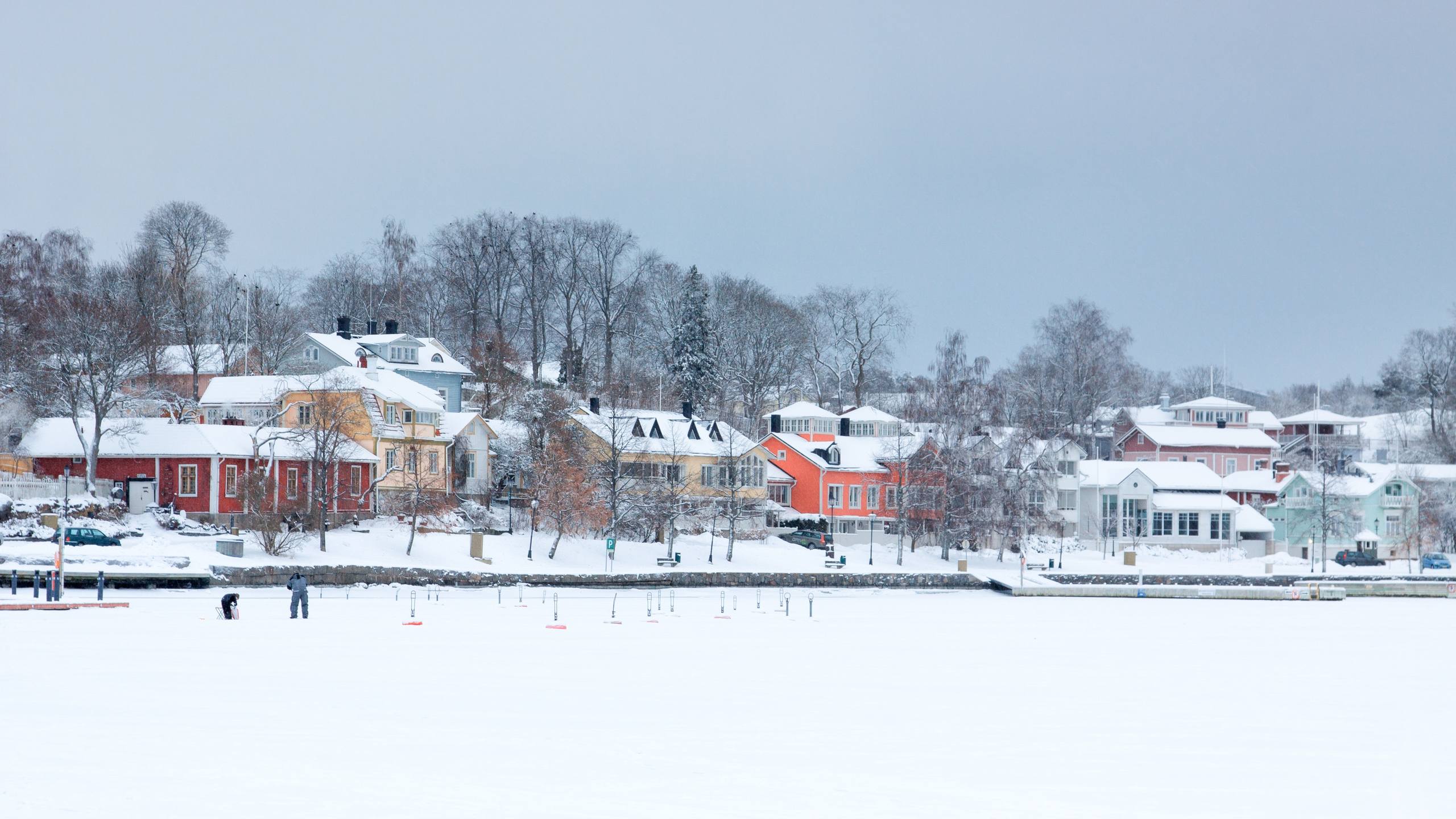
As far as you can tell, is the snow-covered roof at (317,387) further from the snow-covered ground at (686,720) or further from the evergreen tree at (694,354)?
the snow-covered ground at (686,720)

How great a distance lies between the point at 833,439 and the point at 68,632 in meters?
59.8

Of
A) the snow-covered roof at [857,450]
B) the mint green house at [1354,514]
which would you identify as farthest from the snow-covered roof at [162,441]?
the mint green house at [1354,514]

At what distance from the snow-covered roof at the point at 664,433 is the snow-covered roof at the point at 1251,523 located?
30126mm

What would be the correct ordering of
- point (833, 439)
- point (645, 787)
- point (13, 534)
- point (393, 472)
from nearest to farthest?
1. point (645, 787)
2. point (13, 534)
3. point (393, 472)
4. point (833, 439)

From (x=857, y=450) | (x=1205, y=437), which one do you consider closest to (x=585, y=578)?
(x=857, y=450)

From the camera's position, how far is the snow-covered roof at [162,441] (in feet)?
205

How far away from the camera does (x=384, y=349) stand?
88.8 m

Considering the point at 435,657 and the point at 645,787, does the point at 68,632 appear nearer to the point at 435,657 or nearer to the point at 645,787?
the point at 435,657

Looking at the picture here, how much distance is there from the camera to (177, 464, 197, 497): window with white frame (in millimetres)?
62531

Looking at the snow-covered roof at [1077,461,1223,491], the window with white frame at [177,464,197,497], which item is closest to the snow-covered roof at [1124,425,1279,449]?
the snow-covered roof at [1077,461,1223,491]

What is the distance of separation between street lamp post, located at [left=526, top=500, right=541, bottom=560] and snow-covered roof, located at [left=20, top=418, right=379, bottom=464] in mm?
8329

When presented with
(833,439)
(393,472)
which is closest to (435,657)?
(393,472)

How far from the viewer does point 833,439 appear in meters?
89.4

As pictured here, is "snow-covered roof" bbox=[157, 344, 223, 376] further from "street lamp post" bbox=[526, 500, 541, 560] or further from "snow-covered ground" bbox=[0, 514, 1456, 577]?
"street lamp post" bbox=[526, 500, 541, 560]
